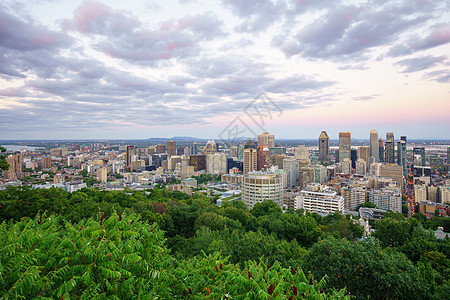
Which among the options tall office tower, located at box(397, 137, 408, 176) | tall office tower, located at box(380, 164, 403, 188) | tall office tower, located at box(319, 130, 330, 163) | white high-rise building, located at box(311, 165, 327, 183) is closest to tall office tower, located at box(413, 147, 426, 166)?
tall office tower, located at box(397, 137, 408, 176)

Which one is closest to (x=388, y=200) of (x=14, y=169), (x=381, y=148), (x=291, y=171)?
(x=291, y=171)

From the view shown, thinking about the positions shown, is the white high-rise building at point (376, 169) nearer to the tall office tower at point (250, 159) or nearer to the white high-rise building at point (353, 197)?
the white high-rise building at point (353, 197)

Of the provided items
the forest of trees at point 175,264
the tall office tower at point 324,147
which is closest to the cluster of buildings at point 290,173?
the tall office tower at point 324,147

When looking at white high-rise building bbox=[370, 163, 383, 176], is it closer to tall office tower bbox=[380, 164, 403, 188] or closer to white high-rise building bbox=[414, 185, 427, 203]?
tall office tower bbox=[380, 164, 403, 188]

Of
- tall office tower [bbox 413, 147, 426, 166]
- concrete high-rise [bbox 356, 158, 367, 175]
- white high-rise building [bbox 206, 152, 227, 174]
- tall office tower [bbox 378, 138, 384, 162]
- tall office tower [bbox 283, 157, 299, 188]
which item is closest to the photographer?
tall office tower [bbox 283, 157, 299, 188]

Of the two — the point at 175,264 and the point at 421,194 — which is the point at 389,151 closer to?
the point at 421,194
